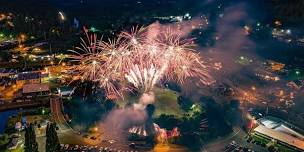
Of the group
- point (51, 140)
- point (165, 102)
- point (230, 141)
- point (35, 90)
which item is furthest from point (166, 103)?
point (51, 140)

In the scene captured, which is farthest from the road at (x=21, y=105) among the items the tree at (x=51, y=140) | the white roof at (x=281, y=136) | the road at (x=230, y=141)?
the white roof at (x=281, y=136)

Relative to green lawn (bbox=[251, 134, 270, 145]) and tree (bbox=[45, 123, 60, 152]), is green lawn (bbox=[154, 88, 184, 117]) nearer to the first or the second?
green lawn (bbox=[251, 134, 270, 145])

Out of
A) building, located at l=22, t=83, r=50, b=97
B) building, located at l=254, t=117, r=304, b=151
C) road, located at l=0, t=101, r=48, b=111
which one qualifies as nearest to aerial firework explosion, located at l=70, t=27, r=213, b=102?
building, located at l=22, t=83, r=50, b=97

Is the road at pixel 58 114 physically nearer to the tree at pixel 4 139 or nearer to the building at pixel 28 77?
the building at pixel 28 77

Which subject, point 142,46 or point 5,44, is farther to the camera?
point 5,44

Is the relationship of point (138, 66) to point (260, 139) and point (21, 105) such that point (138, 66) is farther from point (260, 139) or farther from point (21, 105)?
point (260, 139)

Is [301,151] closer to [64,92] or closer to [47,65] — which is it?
[64,92]

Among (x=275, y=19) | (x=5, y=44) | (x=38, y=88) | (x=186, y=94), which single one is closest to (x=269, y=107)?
(x=186, y=94)
